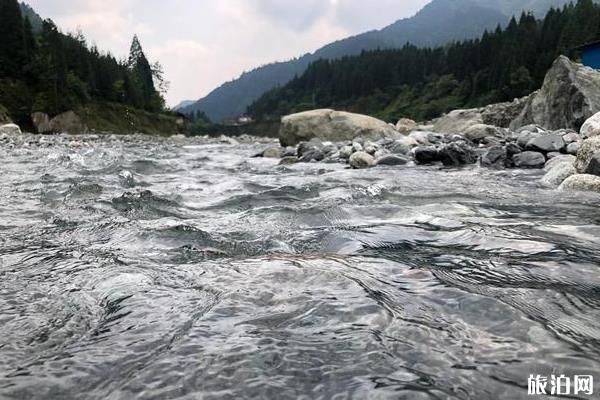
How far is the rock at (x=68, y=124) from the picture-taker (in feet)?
184

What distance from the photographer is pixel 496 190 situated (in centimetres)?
595

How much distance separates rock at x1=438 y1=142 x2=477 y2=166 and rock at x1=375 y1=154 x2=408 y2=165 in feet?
2.84

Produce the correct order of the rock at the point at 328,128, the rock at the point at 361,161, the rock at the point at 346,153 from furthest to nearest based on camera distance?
the rock at the point at 328,128
the rock at the point at 346,153
the rock at the point at 361,161

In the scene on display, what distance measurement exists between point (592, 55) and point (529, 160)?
81.7ft

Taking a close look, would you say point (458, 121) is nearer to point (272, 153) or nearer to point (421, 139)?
point (421, 139)

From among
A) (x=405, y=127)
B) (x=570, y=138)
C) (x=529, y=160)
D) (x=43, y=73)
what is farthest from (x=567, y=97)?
(x=43, y=73)

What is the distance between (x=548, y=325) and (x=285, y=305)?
42.3 inches

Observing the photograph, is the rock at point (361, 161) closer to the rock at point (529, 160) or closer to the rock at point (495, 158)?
the rock at point (495, 158)

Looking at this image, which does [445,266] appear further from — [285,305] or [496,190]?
[496,190]

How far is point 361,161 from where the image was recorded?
10609mm

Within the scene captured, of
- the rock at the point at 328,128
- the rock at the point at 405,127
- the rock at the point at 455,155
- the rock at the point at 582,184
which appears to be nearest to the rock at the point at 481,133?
the rock at the point at 455,155

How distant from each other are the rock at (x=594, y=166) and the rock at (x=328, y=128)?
13.9m

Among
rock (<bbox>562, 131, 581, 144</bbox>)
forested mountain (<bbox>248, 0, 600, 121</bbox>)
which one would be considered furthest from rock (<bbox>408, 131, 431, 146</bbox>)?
forested mountain (<bbox>248, 0, 600, 121</bbox>)

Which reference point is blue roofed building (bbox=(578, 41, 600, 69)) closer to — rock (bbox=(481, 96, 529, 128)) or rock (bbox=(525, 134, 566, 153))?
rock (bbox=(481, 96, 529, 128))
